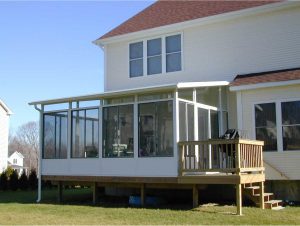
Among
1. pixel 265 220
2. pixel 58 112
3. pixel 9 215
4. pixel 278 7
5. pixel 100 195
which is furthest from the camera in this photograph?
pixel 100 195

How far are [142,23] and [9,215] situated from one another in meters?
9.96

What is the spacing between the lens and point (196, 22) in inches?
655

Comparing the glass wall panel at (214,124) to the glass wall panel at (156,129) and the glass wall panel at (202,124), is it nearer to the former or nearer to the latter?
the glass wall panel at (202,124)

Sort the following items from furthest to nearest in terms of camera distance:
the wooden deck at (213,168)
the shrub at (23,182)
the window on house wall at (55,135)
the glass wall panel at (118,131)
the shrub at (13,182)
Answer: the shrub at (23,182) → the shrub at (13,182) → the window on house wall at (55,135) → the glass wall panel at (118,131) → the wooden deck at (213,168)

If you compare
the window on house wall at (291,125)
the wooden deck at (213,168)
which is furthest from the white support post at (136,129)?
the window on house wall at (291,125)

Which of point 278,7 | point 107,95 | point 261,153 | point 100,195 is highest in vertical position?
point 278,7

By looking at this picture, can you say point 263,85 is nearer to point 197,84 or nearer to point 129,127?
point 197,84

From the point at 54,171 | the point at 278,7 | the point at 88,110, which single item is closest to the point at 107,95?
the point at 88,110

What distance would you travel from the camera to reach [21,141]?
82.6 m

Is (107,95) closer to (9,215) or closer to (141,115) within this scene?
(141,115)

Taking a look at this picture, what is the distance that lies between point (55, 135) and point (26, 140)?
68814mm

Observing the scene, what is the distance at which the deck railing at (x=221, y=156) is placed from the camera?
11.7m

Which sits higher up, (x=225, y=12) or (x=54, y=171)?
(x=225, y=12)

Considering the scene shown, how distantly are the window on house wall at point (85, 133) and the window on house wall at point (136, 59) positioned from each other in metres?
3.50
